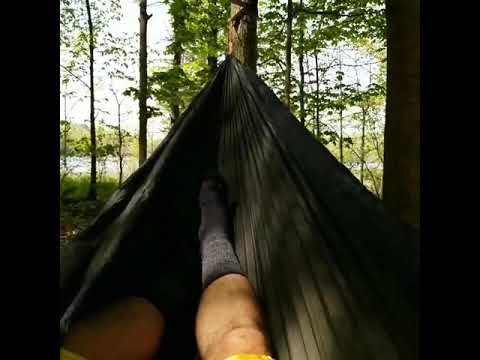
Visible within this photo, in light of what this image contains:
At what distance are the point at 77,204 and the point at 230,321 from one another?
20.0 feet

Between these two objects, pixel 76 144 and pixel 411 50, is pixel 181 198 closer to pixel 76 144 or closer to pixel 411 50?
pixel 411 50

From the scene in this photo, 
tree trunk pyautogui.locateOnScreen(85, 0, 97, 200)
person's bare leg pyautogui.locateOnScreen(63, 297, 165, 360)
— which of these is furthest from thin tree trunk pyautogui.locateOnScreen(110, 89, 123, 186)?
person's bare leg pyautogui.locateOnScreen(63, 297, 165, 360)

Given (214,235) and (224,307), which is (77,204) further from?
(224,307)

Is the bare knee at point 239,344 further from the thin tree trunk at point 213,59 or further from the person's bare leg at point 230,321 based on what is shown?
the thin tree trunk at point 213,59

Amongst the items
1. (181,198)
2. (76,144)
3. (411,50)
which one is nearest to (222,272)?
(181,198)

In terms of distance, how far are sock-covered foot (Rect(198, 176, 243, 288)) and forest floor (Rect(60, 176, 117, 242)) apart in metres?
3.01

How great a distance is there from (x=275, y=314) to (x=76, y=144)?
6699mm

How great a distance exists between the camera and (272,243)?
2.55ft

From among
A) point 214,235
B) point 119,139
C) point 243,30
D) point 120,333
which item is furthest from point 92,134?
point 120,333

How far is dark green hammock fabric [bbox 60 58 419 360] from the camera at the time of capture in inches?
18.2

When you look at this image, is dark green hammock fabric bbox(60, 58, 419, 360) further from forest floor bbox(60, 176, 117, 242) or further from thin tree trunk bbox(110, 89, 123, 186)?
thin tree trunk bbox(110, 89, 123, 186)

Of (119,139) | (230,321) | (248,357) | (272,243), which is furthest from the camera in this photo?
(119,139)

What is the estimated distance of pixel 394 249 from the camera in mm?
478

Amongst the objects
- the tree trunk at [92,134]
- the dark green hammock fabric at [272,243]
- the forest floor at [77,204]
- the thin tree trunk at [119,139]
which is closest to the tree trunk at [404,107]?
the dark green hammock fabric at [272,243]
